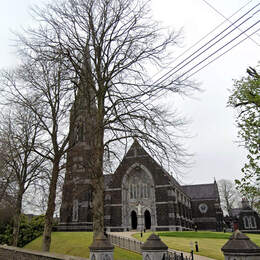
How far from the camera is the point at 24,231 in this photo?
27.9m

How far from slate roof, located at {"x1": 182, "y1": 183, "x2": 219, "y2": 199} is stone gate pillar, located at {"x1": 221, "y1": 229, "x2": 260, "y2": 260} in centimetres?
5376

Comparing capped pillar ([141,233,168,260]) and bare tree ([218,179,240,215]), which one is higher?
bare tree ([218,179,240,215])

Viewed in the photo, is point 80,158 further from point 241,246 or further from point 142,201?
point 142,201

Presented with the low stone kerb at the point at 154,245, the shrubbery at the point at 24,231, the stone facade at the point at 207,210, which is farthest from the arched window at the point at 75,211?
the stone facade at the point at 207,210

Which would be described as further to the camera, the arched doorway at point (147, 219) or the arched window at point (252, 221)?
the arched window at point (252, 221)

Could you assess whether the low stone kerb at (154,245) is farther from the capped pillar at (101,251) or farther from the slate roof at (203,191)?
the slate roof at (203,191)

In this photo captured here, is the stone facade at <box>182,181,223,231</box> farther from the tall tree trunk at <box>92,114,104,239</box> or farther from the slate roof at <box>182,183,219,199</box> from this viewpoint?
the tall tree trunk at <box>92,114,104,239</box>

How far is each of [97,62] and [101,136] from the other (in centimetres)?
408

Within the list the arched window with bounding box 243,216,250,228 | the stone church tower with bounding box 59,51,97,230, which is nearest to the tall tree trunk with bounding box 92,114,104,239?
the stone church tower with bounding box 59,51,97,230

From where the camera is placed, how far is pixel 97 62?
13.5 metres

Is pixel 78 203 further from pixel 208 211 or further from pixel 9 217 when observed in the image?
pixel 208 211

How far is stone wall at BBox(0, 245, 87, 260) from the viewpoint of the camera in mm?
9344

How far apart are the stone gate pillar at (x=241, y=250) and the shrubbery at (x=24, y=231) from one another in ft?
87.1

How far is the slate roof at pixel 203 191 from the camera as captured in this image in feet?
187
